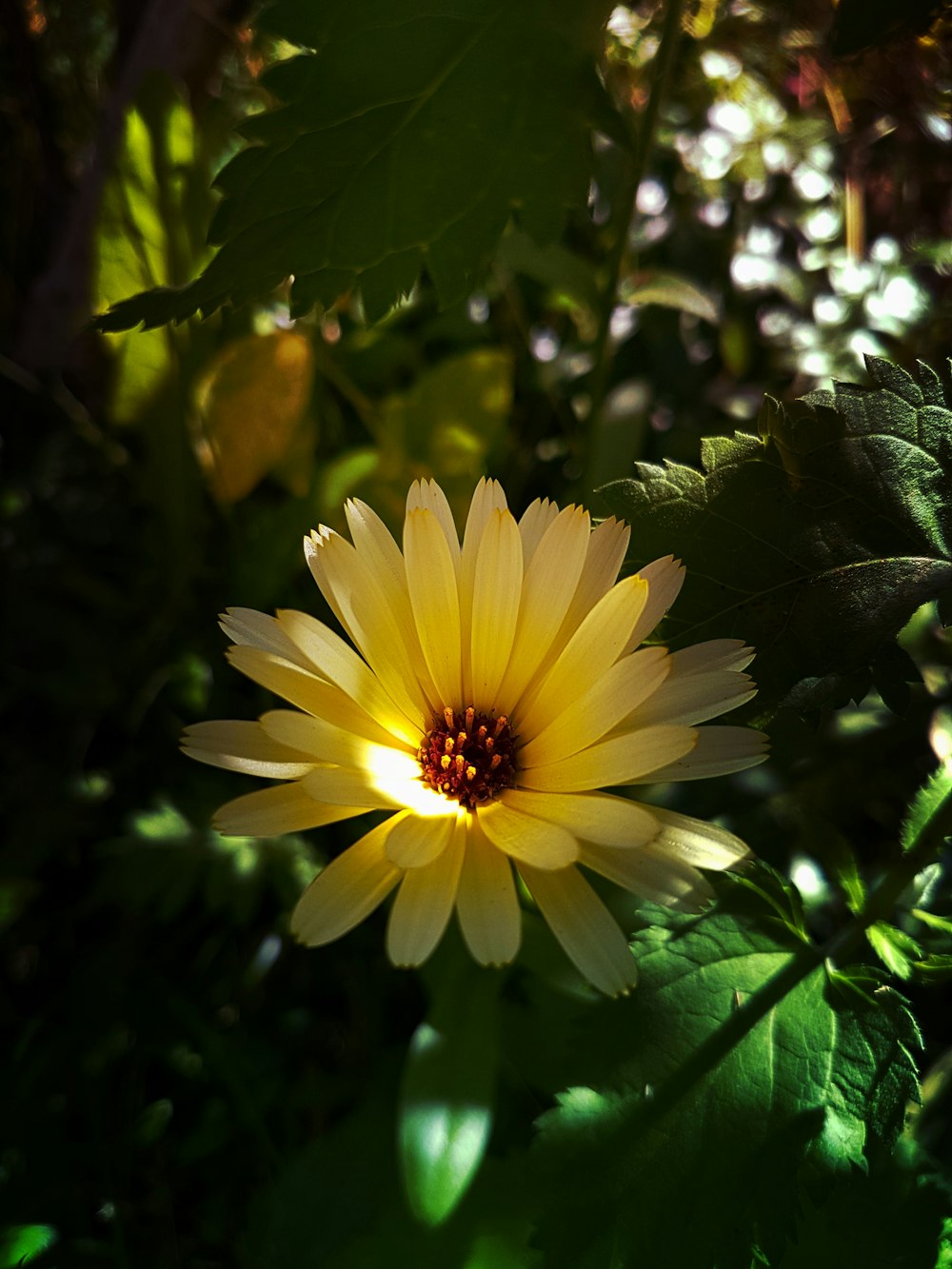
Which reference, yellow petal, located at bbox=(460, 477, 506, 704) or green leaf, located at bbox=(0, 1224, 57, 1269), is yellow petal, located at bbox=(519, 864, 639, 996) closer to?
yellow petal, located at bbox=(460, 477, 506, 704)

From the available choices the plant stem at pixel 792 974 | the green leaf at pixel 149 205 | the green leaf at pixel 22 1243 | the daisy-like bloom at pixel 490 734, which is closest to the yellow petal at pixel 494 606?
the daisy-like bloom at pixel 490 734

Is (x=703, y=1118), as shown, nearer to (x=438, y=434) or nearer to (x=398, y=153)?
(x=398, y=153)

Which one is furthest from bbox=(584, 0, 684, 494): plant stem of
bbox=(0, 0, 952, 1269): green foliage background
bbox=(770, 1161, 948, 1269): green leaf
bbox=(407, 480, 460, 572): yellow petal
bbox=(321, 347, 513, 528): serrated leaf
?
bbox=(770, 1161, 948, 1269): green leaf

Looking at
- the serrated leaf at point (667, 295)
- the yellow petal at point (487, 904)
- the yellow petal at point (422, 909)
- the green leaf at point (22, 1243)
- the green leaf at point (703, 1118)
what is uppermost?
the serrated leaf at point (667, 295)

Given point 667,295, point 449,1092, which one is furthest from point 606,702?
point 667,295

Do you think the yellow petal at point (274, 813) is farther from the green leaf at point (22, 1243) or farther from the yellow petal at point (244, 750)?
the green leaf at point (22, 1243)
